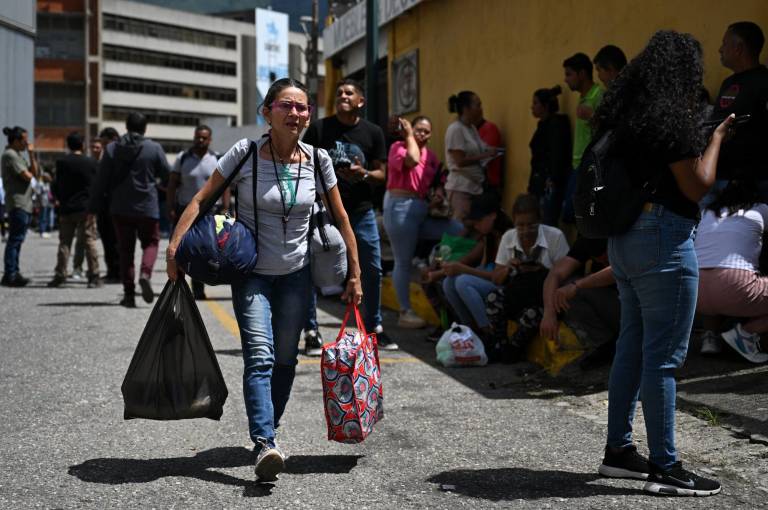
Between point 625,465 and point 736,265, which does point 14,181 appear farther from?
point 625,465

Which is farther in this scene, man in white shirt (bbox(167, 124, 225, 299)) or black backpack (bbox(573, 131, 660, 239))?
man in white shirt (bbox(167, 124, 225, 299))

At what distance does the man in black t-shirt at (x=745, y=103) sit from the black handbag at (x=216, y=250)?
10.9 ft

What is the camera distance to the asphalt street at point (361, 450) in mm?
4543

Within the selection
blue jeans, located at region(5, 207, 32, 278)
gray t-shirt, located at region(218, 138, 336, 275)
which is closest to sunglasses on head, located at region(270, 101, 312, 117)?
gray t-shirt, located at region(218, 138, 336, 275)

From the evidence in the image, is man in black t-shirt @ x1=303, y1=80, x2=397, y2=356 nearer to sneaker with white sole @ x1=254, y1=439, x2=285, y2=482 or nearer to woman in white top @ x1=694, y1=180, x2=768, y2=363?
woman in white top @ x1=694, y1=180, x2=768, y2=363

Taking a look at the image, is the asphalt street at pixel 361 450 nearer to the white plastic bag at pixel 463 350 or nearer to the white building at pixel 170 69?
the white plastic bag at pixel 463 350

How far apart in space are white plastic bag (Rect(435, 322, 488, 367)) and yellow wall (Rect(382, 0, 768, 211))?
2.56 m

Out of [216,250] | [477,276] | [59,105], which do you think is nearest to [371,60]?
[477,276]

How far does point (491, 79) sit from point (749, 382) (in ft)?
23.2

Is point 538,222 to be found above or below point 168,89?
below

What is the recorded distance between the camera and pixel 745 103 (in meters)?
6.77

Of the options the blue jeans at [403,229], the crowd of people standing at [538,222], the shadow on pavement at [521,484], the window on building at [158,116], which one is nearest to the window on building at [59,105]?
the window on building at [158,116]

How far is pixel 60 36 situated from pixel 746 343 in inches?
3285

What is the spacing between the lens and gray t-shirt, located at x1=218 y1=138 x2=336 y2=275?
199 inches
